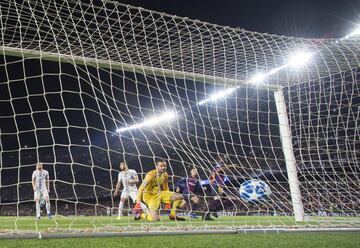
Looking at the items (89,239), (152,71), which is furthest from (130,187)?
(89,239)

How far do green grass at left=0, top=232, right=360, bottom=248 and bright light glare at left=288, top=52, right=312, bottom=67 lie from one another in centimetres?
292

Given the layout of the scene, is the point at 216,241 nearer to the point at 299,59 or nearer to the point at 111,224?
the point at 111,224

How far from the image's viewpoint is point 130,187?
879cm

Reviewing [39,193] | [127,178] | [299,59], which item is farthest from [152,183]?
[299,59]

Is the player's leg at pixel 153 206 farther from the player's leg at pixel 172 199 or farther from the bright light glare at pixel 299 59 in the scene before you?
the bright light glare at pixel 299 59

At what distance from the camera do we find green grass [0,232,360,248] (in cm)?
309

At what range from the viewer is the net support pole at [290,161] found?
5.95 m

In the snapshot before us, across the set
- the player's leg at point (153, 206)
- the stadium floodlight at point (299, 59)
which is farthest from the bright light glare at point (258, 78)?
the player's leg at point (153, 206)

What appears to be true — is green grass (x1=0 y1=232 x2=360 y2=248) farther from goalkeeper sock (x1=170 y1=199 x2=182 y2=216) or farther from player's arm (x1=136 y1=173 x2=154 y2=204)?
player's arm (x1=136 y1=173 x2=154 y2=204)

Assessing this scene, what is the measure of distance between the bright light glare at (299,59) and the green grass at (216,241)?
292cm

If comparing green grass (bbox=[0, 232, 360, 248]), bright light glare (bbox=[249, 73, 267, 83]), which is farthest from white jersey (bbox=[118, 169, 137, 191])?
Answer: green grass (bbox=[0, 232, 360, 248])

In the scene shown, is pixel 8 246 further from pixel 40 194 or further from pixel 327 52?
pixel 40 194

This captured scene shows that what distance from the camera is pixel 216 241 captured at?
3396 mm

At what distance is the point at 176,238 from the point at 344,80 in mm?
4828
